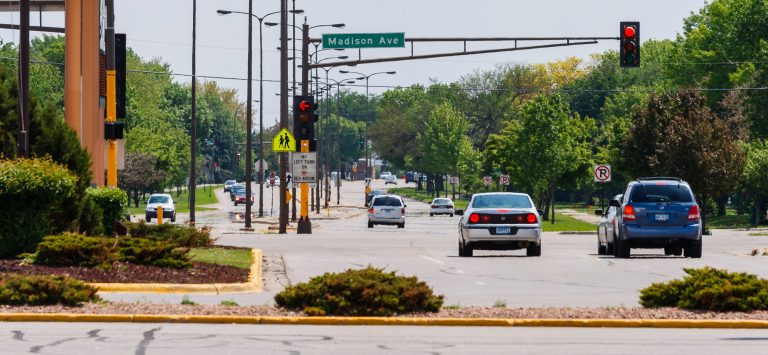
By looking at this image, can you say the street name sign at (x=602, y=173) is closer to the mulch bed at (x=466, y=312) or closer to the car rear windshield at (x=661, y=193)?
the car rear windshield at (x=661, y=193)

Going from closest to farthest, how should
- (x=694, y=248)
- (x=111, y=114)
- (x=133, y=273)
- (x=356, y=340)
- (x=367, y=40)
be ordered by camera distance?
(x=356, y=340) < (x=133, y=273) < (x=694, y=248) < (x=111, y=114) < (x=367, y=40)

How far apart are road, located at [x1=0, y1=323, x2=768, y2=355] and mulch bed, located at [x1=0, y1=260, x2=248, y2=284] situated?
19.1 ft

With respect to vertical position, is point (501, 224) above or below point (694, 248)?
above

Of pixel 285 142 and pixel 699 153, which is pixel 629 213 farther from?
pixel 699 153

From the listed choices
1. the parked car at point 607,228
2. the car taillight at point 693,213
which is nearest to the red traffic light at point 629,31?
the parked car at point 607,228

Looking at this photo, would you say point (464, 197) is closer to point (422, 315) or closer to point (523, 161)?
point (523, 161)

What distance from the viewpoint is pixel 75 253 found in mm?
23078

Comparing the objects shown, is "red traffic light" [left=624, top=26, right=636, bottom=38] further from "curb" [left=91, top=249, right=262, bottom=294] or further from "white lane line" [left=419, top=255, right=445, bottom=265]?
"curb" [left=91, top=249, right=262, bottom=294]

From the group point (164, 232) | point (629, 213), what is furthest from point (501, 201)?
point (164, 232)

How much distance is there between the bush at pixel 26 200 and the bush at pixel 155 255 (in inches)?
99.0

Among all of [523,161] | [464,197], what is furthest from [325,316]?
[464,197]

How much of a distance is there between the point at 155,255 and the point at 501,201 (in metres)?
11.5

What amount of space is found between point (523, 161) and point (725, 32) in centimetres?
1934

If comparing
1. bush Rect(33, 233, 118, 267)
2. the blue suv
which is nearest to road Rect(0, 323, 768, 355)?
bush Rect(33, 233, 118, 267)
